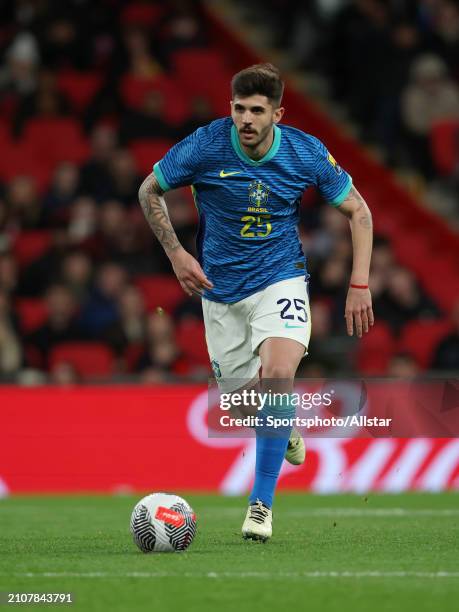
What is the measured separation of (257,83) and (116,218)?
8.22 metres

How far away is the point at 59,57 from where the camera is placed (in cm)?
1792

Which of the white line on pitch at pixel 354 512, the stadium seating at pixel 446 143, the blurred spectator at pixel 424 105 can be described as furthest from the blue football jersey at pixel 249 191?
the blurred spectator at pixel 424 105

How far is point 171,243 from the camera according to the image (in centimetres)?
776

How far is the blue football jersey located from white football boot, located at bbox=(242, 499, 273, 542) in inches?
46.6

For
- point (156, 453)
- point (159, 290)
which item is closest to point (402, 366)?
point (156, 453)

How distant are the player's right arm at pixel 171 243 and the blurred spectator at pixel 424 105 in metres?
10.4

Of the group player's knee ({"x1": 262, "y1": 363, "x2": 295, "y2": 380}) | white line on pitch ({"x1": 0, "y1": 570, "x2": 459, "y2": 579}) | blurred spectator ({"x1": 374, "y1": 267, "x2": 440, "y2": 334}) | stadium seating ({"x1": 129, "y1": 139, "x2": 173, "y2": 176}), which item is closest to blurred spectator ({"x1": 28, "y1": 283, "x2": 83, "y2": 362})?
stadium seating ({"x1": 129, "y1": 139, "x2": 173, "y2": 176})

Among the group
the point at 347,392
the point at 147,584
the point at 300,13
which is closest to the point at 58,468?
the point at 347,392

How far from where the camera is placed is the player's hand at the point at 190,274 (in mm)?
7520

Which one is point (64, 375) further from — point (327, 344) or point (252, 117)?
point (252, 117)

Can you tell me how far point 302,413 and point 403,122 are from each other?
313 inches

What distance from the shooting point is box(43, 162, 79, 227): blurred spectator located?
15.8 meters

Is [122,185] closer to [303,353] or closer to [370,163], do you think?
[370,163]

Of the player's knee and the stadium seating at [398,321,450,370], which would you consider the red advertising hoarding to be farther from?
the player's knee
